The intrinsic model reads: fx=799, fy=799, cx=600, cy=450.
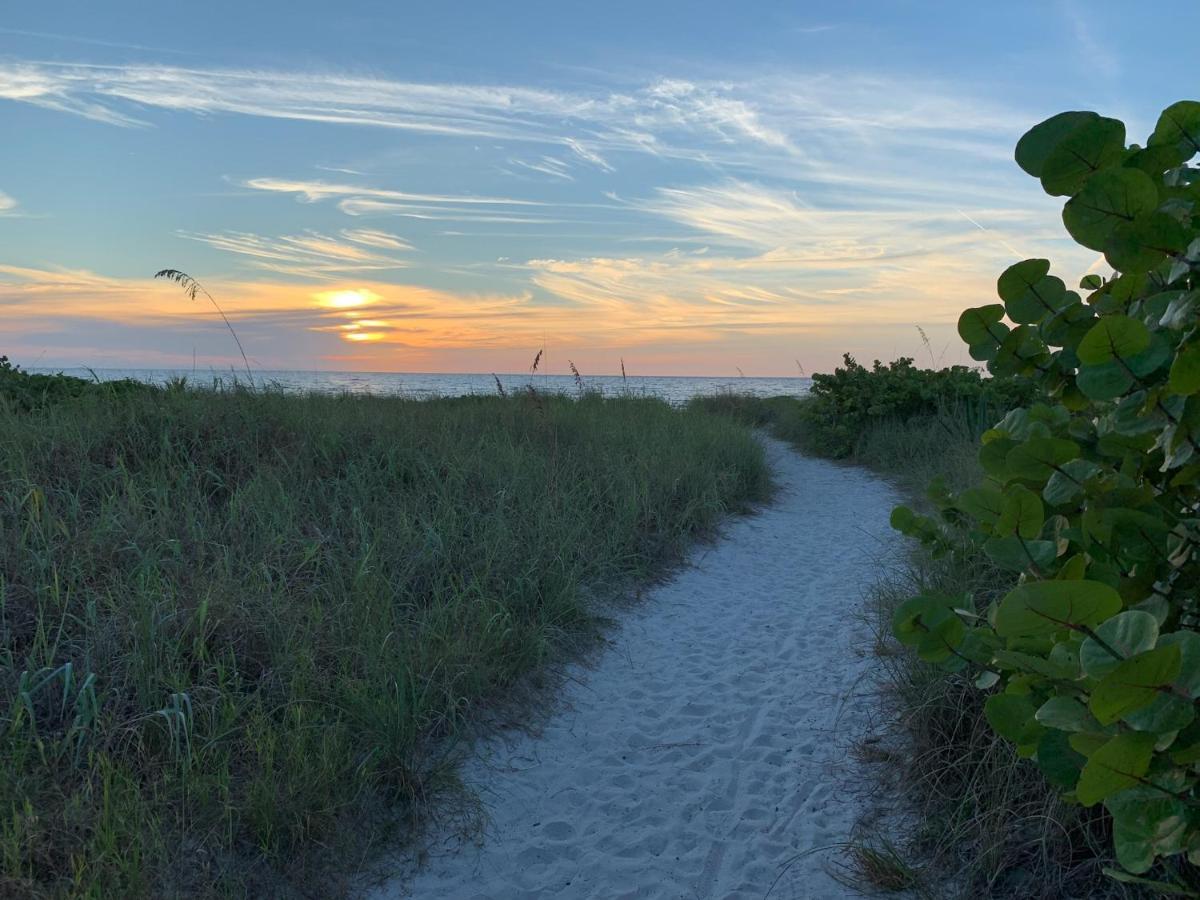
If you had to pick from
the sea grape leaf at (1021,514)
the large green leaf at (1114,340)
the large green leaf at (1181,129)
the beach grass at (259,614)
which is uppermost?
the large green leaf at (1181,129)

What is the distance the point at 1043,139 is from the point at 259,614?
385cm

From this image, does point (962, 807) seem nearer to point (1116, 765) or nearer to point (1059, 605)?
point (1116, 765)

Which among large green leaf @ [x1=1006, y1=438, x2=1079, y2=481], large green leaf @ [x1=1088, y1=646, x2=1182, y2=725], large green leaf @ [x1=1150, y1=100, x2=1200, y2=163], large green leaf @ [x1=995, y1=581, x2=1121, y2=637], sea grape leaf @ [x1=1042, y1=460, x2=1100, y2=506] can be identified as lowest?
large green leaf @ [x1=1088, y1=646, x2=1182, y2=725]

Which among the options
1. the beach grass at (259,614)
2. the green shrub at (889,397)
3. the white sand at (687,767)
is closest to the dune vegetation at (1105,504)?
the white sand at (687,767)

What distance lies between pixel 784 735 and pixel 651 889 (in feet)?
4.59

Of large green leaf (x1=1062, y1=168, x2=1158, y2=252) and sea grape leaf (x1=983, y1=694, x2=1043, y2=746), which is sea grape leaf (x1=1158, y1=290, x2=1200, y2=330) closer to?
large green leaf (x1=1062, y1=168, x2=1158, y2=252)

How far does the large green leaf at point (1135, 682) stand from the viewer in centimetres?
104

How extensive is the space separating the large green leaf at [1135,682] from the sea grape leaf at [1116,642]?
2 centimetres

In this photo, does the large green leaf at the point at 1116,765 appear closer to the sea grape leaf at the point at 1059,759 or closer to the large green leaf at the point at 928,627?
the sea grape leaf at the point at 1059,759

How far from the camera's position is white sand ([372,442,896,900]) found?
10.4 ft

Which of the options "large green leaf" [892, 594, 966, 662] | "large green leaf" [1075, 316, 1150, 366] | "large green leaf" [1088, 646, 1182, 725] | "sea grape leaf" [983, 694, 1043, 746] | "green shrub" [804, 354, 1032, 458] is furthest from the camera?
"green shrub" [804, 354, 1032, 458]

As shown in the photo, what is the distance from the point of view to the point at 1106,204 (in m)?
1.27

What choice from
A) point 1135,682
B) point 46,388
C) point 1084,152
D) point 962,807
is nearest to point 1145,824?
point 1135,682

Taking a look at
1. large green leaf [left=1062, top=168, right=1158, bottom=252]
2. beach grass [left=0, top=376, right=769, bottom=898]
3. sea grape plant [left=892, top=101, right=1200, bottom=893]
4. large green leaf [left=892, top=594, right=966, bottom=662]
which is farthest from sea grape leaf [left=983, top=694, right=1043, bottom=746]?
beach grass [left=0, top=376, right=769, bottom=898]
